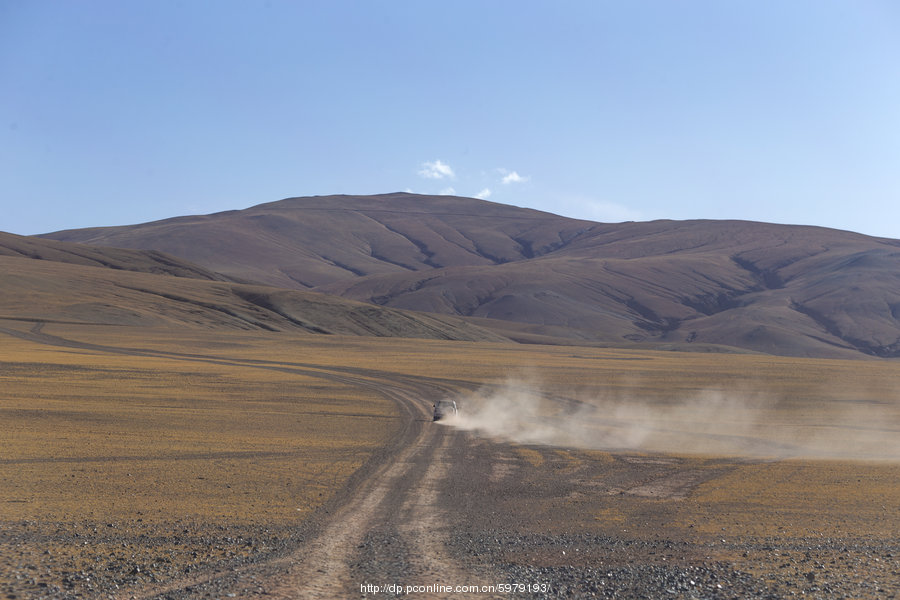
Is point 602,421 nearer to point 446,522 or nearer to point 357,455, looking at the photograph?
point 357,455

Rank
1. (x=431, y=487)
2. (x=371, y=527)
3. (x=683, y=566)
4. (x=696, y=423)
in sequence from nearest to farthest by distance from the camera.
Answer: (x=683, y=566) → (x=371, y=527) → (x=431, y=487) → (x=696, y=423)

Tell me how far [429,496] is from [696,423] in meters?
23.8

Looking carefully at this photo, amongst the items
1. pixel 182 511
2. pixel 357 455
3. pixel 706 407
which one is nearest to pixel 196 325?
pixel 706 407

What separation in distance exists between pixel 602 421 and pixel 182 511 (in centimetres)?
2607

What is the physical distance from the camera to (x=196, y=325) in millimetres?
115000

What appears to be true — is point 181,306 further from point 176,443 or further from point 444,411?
point 176,443

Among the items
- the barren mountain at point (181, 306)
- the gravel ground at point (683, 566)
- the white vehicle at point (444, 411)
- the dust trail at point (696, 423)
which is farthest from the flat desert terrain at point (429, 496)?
the barren mountain at point (181, 306)

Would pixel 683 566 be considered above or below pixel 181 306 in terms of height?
below

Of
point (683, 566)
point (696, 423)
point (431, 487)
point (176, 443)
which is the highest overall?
point (683, 566)

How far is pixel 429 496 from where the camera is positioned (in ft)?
62.1

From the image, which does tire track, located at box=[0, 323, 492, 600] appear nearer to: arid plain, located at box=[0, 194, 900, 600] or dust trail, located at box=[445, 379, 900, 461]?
arid plain, located at box=[0, 194, 900, 600]

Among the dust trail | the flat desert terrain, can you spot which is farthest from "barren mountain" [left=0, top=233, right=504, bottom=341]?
the dust trail

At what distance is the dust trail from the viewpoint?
3027 centimetres

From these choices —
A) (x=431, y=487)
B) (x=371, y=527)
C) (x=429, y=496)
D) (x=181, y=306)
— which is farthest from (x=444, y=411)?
(x=181, y=306)
